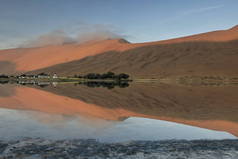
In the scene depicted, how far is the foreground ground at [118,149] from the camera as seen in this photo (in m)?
8.05

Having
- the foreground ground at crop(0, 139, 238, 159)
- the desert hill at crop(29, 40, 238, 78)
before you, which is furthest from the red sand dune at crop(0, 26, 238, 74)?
the foreground ground at crop(0, 139, 238, 159)

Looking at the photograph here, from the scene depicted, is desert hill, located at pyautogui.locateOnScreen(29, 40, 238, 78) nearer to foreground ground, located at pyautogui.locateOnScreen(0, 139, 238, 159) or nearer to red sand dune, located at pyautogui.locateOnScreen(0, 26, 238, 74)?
red sand dune, located at pyautogui.locateOnScreen(0, 26, 238, 74)

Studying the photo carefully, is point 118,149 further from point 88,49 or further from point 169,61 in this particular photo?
point 88,49

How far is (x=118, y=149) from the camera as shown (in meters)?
8.74

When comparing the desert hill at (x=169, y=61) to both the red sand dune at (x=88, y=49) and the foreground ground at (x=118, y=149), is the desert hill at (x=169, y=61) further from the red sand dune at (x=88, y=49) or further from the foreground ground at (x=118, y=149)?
the foreground ground at (x=118, y=149)

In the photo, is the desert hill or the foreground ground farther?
the desert hill

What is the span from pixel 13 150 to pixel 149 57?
13398 cm

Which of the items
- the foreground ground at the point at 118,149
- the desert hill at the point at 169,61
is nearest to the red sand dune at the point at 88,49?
the desert hill at the point at 169,61

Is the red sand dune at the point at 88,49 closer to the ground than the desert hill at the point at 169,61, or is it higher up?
higher up

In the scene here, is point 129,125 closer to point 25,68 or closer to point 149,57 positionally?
point 149,57

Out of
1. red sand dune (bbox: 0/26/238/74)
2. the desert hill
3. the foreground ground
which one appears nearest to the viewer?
the foreground ground

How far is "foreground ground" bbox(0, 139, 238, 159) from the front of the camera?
805 cm

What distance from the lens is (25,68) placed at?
19025cm

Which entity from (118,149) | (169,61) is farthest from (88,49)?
(118,149)
